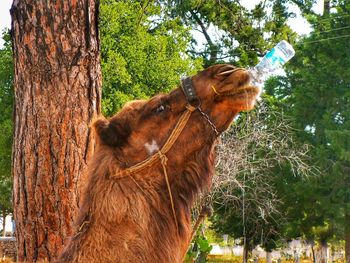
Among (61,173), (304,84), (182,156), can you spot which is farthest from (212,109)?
(304,84)

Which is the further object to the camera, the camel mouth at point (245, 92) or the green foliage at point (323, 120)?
the green foliage at point (323, 120)

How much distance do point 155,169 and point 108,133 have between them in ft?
1.12

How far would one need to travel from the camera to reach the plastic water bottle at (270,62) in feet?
13.2

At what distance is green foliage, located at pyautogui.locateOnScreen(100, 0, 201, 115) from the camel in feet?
64.7

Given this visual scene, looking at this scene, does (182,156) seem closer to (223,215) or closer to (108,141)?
(108,141)

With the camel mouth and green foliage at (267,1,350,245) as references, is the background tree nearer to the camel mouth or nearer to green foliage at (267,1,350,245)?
green foliage at (267,1,350,245)

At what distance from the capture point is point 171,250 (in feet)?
13.1

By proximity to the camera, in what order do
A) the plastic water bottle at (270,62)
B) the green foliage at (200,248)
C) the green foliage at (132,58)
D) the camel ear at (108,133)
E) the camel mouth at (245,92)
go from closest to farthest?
the camel mouth at (245,92), the plastic water bottle at (270,62), the camel ear at (108,133), the green foliage at (200,248), the green foliage at (132,58)

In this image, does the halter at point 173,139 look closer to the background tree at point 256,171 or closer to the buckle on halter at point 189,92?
the buckle on halter at point 189,92

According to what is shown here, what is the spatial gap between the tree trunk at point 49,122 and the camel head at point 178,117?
117 centimetres

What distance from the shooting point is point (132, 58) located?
2588 centimetres

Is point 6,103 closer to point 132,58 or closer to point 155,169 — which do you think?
point 132,58

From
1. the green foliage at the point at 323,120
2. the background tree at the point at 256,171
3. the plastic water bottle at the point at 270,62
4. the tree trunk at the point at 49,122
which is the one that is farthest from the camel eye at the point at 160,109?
the green foliage at the point at 323,120

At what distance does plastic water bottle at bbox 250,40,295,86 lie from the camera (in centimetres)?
402
